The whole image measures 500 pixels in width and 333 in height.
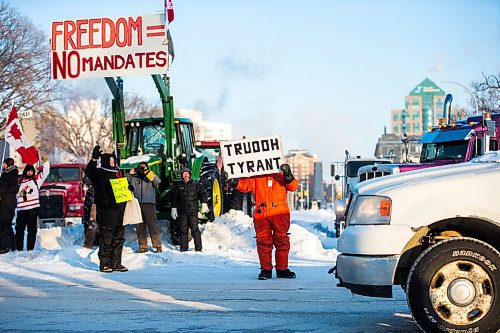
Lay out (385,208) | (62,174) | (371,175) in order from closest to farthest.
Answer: (385,208), (371,175), (62,174)

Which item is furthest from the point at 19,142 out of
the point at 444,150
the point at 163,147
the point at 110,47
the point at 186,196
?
the point at 444,150

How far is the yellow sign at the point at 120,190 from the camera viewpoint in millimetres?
13156

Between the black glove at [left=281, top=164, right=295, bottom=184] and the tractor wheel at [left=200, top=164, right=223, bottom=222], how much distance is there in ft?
21.7

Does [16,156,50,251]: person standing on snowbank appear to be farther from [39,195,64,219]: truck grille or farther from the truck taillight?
the truck taillight

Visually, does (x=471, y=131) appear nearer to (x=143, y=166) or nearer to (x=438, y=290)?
(x=143, y=166)

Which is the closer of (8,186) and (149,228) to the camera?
(149,228)

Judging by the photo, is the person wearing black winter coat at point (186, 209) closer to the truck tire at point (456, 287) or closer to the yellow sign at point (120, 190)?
the yellow sign at point (120, 190)

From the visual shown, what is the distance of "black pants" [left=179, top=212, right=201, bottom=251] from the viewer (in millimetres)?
16469

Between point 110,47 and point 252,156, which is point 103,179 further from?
point 110,47

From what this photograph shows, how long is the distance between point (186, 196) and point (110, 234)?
11.5ft

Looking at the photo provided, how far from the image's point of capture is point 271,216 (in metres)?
11.8

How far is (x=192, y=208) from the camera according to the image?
653 inches

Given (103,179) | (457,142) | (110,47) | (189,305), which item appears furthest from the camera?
(457,142)

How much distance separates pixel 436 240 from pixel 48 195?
842 inches
